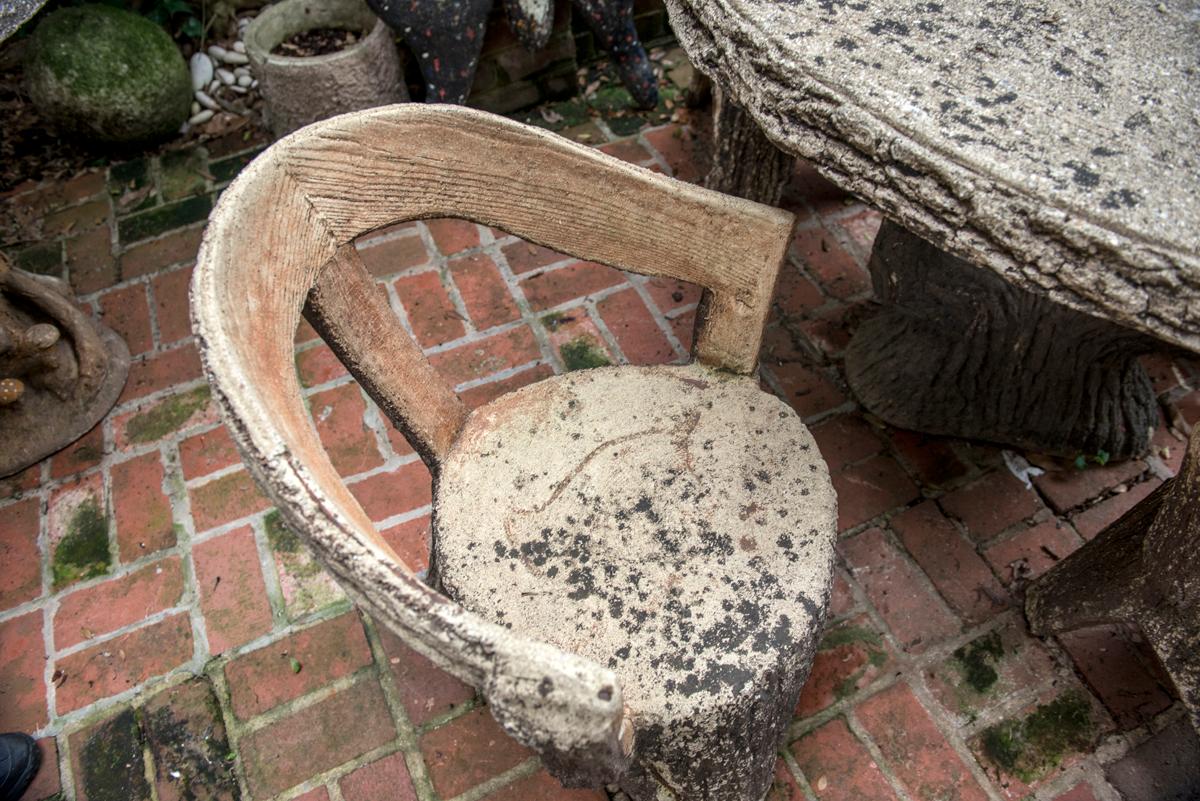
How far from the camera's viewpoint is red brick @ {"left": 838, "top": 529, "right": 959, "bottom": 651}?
6.29 feet

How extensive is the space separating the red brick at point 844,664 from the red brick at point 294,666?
100 centimetres

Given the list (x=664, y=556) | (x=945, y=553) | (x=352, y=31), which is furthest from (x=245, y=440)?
(x=352, y=31)

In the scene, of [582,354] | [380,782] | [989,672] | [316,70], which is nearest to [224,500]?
[380,782]

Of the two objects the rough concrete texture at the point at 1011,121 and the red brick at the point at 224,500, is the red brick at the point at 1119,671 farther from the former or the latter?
the red brick at the point at 224,500

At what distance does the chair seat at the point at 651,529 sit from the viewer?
3.99 ft

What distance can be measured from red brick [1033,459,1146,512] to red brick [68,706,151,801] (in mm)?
2204

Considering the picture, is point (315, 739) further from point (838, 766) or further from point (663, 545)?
point (838, 766)

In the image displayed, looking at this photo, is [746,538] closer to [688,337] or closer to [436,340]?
[688,337]

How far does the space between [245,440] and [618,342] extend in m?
1.67

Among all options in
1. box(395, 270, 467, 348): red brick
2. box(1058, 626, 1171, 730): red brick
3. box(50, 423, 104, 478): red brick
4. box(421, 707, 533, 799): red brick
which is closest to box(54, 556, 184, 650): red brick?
box(50, 423, 104, 478): red brick

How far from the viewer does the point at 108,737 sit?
1.86 metres

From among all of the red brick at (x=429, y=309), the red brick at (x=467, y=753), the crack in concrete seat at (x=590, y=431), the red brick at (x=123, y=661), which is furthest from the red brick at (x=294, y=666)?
the red brick at (x=429, y=309)

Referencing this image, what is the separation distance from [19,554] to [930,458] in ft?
7.76

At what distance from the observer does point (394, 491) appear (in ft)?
7.23
